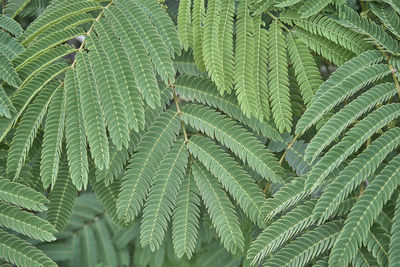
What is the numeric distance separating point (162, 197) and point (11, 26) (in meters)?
0.86

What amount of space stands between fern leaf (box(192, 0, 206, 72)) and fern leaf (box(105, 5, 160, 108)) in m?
0.21

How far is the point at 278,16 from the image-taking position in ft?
5.75

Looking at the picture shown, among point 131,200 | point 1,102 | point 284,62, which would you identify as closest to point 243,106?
point 284,62

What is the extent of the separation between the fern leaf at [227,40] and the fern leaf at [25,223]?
0.76 m

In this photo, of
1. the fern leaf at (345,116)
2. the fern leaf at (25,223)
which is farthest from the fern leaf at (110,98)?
the fern leaf at (345,116)

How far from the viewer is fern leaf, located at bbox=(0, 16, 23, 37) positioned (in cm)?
173

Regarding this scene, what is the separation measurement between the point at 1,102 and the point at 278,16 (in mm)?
1025

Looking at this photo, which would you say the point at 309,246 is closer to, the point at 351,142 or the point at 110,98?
the point at 351,142

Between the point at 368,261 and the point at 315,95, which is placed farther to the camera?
the point at 315,95

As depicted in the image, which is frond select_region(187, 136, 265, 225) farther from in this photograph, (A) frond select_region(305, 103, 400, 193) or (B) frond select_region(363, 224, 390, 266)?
(B) frond select_region(363, 224, 390, 266)

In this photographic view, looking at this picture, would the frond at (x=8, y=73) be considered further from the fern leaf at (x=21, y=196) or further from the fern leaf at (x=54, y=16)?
the fern leaf at (x=21, y=196)

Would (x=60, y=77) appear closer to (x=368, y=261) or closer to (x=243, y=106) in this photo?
(x=243, y=106)

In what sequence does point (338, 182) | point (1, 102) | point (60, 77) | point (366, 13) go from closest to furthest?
point (338, 182) < point (1, 102) < point (60, 77) < point (366, 13)

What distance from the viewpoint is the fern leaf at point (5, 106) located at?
1501mm
